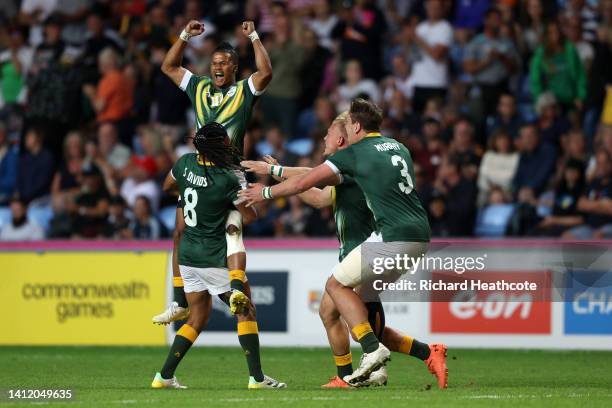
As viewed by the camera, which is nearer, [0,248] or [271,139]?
[0,248]

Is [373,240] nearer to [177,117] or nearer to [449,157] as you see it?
[449,157]

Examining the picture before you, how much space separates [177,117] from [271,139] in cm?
221

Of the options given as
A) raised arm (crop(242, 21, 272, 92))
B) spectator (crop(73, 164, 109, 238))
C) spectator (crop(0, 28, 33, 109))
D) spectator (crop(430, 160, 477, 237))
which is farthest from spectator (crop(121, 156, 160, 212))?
raised arm (crop(242, 21, 272, 92))

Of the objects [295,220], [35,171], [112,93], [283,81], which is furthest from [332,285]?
[112,93]

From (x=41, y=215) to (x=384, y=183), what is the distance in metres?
11.8

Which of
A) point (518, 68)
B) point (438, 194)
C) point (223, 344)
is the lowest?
point (223, 344)

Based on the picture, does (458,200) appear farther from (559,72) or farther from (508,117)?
(559,72)

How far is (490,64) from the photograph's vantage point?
2067cm

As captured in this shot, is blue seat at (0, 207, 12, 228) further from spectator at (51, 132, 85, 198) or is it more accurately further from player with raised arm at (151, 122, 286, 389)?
player with raised arm at (151, 122, 286, 389)

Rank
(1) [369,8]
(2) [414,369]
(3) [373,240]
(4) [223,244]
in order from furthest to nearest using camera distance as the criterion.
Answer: (1) [369,8] → (2) [414,369] → (4) [223,244] → (3) [373,240]

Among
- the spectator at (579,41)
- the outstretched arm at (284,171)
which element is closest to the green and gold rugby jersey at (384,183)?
the outstretched arm at (284,171)

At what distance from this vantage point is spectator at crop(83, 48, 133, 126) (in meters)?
22.8

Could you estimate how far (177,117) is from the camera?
22.5 m

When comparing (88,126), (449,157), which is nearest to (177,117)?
(88,126)
